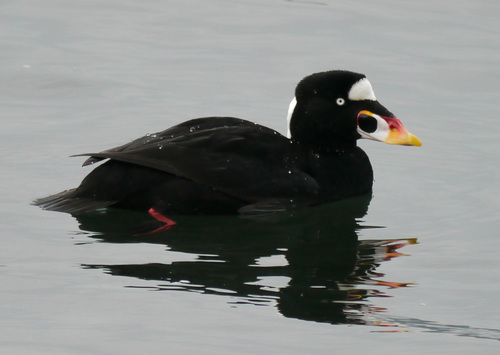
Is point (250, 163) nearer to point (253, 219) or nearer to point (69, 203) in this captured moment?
point (253, 219)

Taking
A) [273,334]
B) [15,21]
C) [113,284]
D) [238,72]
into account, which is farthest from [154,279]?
[15,21]

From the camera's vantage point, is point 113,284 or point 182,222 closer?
point 113,284

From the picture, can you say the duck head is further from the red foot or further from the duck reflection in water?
the red foot

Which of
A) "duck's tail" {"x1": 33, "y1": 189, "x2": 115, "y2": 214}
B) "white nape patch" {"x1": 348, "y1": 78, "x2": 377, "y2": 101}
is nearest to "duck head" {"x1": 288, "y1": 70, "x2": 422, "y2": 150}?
"white nape patch" {"x1": 348, "y1": 78, "x2": 377, "y2": 101}

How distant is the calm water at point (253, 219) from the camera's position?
612 centimetres

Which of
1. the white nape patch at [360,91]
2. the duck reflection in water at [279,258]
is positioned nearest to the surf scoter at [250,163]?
the white nape patch at [360,91]

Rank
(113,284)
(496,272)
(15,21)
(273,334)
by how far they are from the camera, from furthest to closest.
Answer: (15,21) → (496,272) → (113,284) → (273,334)

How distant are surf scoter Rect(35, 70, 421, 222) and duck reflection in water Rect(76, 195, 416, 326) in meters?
0.12

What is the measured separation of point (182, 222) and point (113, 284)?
131cm

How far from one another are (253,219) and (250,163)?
0.38m

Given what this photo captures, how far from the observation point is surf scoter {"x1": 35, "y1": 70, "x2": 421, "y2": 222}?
784cm

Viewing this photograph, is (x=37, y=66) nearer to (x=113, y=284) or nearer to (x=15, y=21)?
(x=15, y=21)

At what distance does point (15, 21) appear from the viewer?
12812 millimetres

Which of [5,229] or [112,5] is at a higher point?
[112,5]
